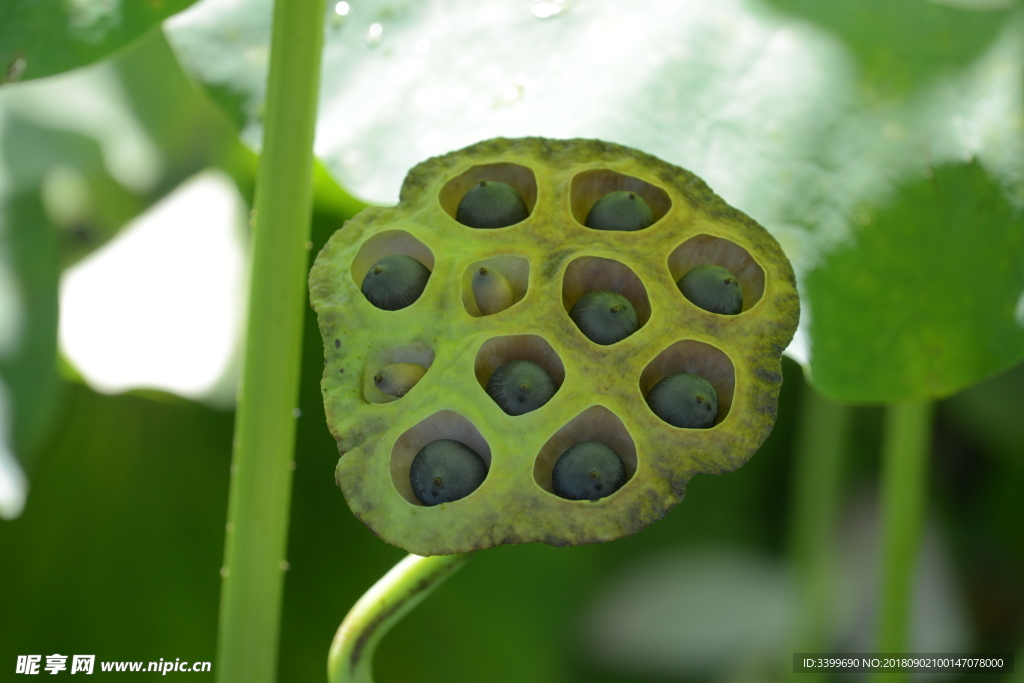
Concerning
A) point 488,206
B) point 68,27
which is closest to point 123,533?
point 68,27

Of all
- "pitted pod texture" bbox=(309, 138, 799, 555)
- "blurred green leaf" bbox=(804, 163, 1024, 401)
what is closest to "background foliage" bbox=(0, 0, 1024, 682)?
"blurred green leaf" bbox=(804, 163, 1024, 401)

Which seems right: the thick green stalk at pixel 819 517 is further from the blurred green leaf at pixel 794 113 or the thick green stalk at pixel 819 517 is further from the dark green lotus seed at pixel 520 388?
the dark green lotus seed at pixel 520 388

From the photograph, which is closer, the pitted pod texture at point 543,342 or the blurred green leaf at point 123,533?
the pitted pod texture at point 543,342

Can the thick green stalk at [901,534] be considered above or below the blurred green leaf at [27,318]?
below

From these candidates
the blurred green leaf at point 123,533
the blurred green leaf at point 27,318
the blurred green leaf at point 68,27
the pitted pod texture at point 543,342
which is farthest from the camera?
the blurred green leaf at point 123,533

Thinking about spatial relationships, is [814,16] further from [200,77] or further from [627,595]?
[627,595]

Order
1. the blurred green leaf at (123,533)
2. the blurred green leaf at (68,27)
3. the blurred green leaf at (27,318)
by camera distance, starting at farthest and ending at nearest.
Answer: the blurred green leaf at (123,533)
the blurred green leaf at (27,318)
the blurred green leaf at (68,27)

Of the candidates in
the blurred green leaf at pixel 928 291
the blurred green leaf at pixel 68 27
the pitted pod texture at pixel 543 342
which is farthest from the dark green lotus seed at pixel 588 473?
the blurred green leaf at pixel 68 27
